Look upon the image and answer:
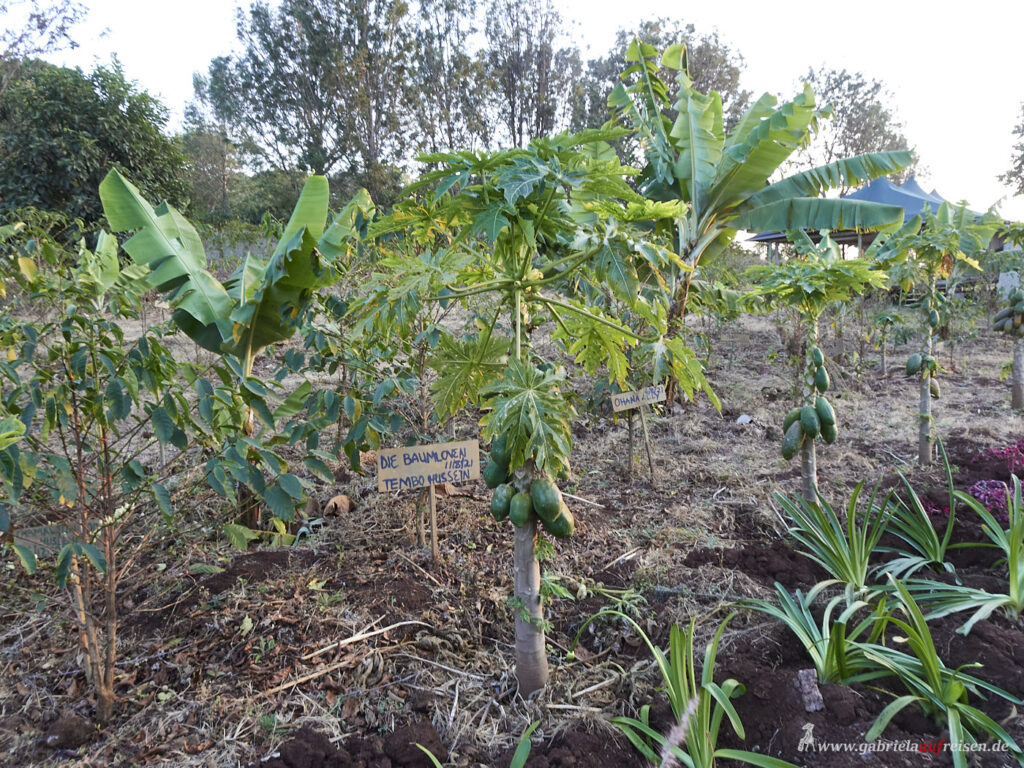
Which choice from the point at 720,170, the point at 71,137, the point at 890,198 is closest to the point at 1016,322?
A: the point at 720,170

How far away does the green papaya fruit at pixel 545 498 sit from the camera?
1807 millimetres

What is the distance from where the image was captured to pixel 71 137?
9023 millimetres

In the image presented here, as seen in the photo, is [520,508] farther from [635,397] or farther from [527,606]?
[635,397]

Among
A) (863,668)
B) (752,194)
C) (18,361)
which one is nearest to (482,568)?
(863,668)

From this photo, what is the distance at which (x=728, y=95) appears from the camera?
65.8ft

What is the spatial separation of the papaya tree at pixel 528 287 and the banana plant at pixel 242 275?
47 cm

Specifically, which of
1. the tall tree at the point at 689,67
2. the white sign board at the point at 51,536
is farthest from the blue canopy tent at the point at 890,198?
the white sign board at the point at 51,536

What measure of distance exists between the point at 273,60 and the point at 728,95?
16078 mm

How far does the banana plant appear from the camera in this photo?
90.6 inches

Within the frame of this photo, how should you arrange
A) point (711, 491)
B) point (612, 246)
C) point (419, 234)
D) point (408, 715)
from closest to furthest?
point (612, 246) → point (408, 715) → point (419, 234) → point (711, 491)

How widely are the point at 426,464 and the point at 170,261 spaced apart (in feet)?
5.10

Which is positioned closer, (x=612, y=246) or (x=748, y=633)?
(x=612, y=246)

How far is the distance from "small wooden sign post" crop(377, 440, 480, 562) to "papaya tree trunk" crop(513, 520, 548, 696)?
0.80 m

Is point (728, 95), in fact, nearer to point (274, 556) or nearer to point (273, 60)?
point (273, 60)
